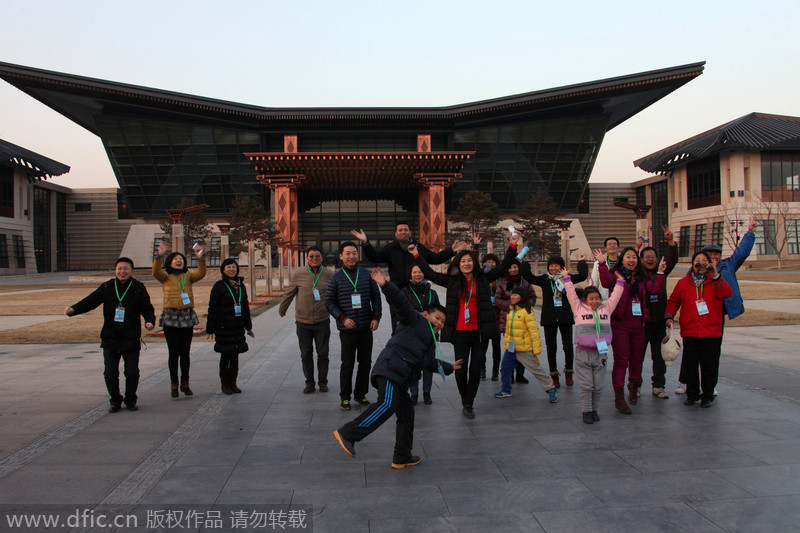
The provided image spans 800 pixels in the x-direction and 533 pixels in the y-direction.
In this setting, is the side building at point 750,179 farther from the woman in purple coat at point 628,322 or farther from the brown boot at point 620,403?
the brown boot at point 620,403

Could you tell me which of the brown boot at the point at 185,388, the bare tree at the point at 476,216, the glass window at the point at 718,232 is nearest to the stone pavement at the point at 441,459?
the brown boot at the point at 185,388

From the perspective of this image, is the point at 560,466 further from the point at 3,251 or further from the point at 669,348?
the point at 3,251

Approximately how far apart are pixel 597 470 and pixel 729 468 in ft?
3.20

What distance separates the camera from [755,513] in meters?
3.30

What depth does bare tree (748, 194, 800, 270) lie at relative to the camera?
48844 mm

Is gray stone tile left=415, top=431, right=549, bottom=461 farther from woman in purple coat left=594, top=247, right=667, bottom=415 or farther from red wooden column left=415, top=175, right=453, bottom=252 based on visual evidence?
red wooden column left=415, top=175, right=453, bottom=252

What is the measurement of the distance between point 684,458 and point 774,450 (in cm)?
83

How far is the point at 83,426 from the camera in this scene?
17.8 ft

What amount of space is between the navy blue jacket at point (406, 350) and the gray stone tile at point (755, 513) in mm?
2022

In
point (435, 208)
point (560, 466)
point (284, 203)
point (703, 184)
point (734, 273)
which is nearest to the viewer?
point (560, 466)

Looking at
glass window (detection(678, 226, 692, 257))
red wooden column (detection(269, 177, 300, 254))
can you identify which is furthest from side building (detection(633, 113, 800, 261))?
red wooden column (detection(269, 177, 300, 254))

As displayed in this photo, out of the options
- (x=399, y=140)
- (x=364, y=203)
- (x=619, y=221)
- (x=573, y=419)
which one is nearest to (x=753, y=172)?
(x=619, y=221)

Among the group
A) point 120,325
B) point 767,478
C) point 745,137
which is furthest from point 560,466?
point 745,137

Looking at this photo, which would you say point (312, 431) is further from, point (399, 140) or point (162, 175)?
point (162, 175)
